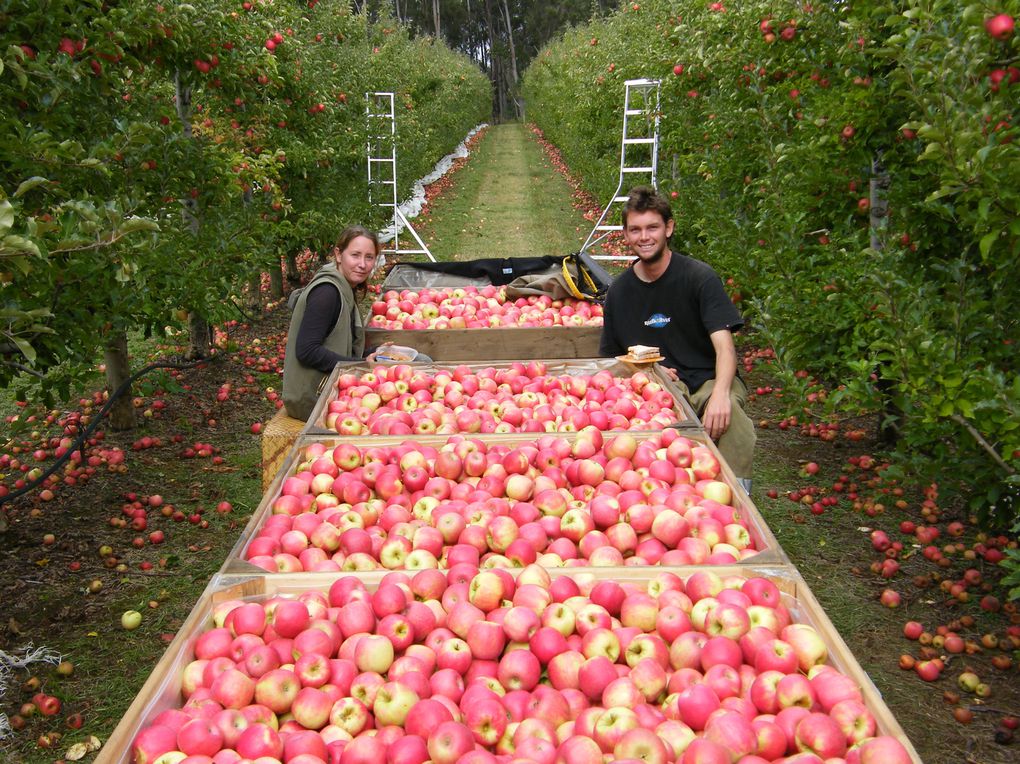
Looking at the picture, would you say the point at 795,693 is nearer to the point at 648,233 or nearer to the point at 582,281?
the point at 648,233

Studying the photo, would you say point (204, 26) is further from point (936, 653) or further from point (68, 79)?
point (936, 653)

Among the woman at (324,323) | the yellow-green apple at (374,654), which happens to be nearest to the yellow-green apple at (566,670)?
the yellow-green apple at (374,654)

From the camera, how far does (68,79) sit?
12.7ft

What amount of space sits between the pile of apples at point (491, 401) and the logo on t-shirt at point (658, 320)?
349mm

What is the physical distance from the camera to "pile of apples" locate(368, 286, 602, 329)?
6371 mm

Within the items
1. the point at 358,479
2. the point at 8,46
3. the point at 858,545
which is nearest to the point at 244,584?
the point at 358,479

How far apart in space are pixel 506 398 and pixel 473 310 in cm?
283

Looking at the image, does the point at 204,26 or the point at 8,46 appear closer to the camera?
the point at 8,46

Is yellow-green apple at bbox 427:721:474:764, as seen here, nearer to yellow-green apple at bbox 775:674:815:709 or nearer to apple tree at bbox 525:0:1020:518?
yellow-green apple at bbox 775:674:815:709

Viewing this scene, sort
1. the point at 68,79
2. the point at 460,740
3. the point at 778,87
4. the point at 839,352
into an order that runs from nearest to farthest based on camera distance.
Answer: the point at 460,740
the point at 68,79
the point at 839,352
the point at 778,87

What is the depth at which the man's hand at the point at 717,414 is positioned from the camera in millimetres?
3949

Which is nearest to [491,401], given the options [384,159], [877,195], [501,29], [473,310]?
[877,195]

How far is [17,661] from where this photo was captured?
3.43 metres

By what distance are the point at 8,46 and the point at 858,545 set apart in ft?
16.1
